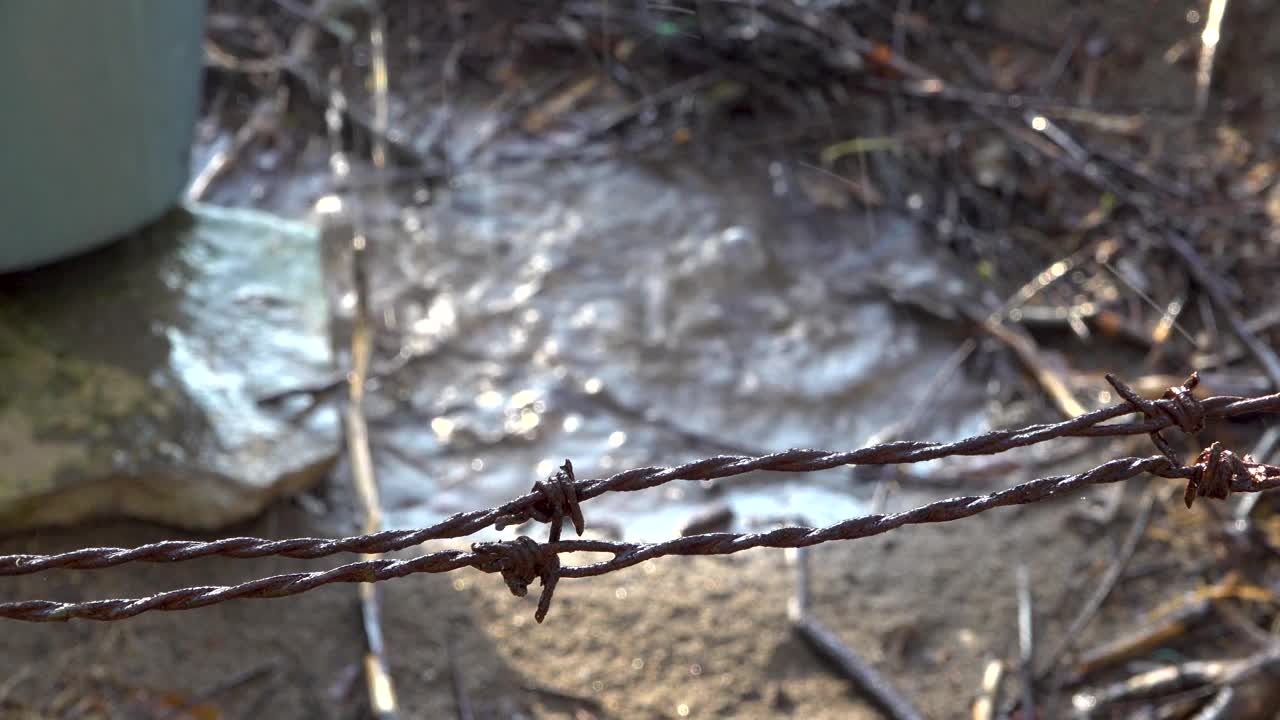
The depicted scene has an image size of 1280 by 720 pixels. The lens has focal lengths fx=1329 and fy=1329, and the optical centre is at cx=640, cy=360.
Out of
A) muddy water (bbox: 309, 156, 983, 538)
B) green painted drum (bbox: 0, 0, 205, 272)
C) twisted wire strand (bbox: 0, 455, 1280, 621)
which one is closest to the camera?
twisted wire strand (bbox: 0, 455, 1280, 621)

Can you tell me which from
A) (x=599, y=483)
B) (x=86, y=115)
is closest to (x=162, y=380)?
(x=86, y=115)

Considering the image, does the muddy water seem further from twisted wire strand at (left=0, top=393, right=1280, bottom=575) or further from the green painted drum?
twisted wire strand at (left=0, top=393, right=1280, bottom=575)

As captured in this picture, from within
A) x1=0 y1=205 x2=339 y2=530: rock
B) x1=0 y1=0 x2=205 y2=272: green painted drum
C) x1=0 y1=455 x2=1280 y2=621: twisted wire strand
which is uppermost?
x1=0 y1=0 x2=205 y2=272: green painted drum

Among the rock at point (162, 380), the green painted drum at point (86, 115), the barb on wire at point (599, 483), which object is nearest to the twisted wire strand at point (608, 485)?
the barb on wire at point (599, 483)

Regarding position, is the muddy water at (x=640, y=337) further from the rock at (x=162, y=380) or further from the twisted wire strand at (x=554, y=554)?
the twisted wire strand at (x=554, y=554)

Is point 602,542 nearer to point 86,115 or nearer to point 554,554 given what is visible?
point 554,554

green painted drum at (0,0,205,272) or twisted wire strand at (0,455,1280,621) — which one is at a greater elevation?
green painted drum at (0,0,205,272)

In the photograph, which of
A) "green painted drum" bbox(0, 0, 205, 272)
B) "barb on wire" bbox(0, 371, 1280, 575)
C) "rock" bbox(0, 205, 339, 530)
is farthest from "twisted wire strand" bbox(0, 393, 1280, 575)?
"green painted drum" bbox(0, 0, 205, 272)

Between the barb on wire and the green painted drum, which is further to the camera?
the green painted drum
